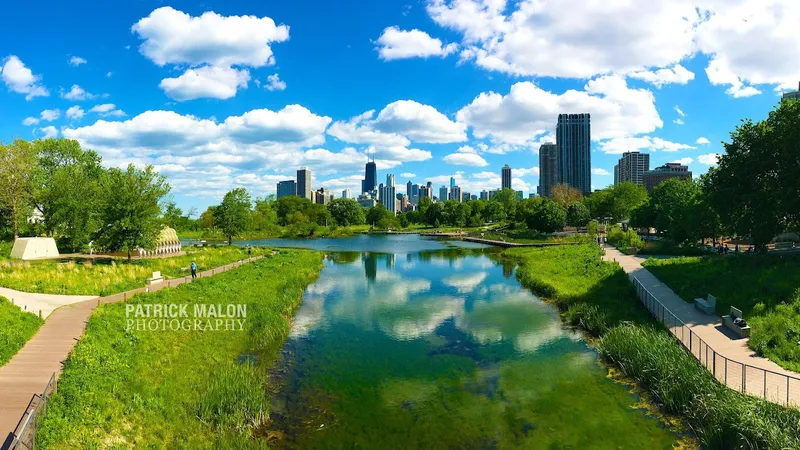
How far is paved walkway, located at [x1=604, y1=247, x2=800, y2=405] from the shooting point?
13.9 metres

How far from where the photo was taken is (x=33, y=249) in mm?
45625

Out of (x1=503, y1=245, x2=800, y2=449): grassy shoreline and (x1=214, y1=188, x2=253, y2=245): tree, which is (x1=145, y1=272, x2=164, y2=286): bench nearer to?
(x1=503, y1=245, x2=800, y2=449): grassy shoreline

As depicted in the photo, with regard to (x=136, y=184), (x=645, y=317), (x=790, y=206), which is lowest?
(x=645, y=317)

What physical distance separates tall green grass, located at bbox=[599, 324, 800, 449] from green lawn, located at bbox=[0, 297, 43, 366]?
78.6 ft

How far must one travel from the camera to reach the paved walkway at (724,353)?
13872 mm

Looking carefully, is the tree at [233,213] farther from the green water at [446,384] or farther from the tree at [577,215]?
the tree at [577,215]

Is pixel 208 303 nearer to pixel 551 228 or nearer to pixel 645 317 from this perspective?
pixel 645 317

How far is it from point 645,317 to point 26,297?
3639cm

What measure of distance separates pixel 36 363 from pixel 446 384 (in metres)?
15.6

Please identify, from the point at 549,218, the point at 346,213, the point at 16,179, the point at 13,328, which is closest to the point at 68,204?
the point at 16,179

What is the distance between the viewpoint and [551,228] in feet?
279

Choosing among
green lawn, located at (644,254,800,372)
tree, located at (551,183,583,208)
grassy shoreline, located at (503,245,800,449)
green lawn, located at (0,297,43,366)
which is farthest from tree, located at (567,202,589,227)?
green lawn, located at (0,297,43,366)

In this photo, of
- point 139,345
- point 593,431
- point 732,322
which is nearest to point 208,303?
point 139,345

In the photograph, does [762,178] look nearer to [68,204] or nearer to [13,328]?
[13,328]
